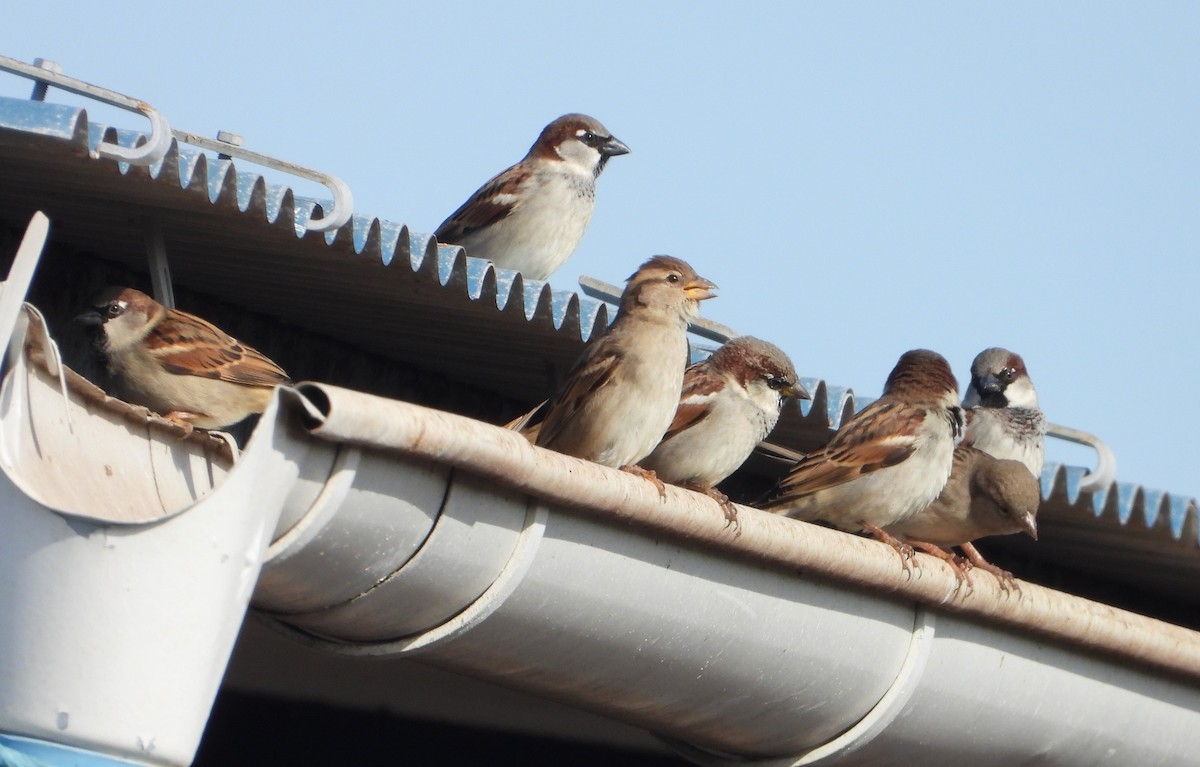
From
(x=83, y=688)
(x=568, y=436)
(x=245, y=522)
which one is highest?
(x=568, y=436)

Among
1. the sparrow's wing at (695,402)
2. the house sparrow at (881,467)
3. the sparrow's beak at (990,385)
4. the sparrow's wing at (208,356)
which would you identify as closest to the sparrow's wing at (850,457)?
the house sparrow at (881,467)

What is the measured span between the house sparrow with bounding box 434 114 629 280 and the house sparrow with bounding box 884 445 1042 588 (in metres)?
1.45

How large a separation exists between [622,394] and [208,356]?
3.15 feet

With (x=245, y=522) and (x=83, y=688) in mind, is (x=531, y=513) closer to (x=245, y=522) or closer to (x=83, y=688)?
(x=245, y=522)

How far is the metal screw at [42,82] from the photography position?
3602mm

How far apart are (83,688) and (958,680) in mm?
1979

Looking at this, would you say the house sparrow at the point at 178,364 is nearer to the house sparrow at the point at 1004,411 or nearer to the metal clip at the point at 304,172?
the metal clip at the point at 304,172

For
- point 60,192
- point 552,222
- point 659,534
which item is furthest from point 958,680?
point 552,222

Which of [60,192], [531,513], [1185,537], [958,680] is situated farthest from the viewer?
[1185,537]

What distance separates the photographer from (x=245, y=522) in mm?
2428

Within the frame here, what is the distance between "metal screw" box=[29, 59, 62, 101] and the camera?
3602 mm

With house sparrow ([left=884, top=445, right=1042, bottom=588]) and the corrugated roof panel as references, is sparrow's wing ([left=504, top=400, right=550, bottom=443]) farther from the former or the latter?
house sparrow ([left=884, top=445, right=1042, bottom=588])

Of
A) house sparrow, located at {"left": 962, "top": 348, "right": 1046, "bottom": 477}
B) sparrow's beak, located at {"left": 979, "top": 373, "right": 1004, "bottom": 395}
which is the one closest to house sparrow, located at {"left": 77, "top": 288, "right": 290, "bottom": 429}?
house sparrow, located at {"left": 962, "top": 348, "right": 1046, "bottom": 477}

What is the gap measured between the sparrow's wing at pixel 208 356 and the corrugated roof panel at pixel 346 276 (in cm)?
14
